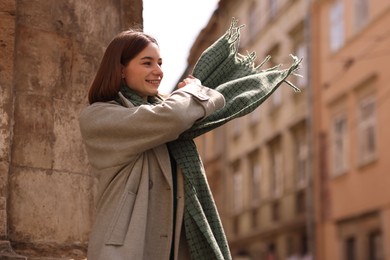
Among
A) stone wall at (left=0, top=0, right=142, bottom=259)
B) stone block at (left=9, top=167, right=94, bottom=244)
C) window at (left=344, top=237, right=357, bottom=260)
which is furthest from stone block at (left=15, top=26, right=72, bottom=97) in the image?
window at (left=344, top=237, right=357, bottom=260)

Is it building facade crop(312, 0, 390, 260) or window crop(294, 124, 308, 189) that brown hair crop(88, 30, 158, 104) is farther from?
window crop(294, 124, 308, 189)

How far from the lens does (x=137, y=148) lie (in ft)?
13.9

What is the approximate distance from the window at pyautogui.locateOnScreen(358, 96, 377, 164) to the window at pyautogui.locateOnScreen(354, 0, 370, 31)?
6.15 feet

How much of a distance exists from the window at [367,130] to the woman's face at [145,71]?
2324 cm

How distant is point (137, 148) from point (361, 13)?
25.2 meters

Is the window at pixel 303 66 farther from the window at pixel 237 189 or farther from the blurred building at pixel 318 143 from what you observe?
the window at pixel 237 189

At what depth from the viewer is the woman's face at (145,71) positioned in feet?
14.3

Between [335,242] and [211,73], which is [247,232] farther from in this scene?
[211,73]

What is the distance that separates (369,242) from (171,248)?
23.9 metres

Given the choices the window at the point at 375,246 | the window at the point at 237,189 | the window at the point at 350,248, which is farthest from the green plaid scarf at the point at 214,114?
the window at the point at 237,189

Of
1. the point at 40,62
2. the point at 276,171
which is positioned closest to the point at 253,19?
the point at 276,171

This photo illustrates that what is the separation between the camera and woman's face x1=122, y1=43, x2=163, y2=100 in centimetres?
435

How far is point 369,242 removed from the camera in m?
27.6

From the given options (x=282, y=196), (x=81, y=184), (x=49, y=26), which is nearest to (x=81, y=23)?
(x=49, y=26)
